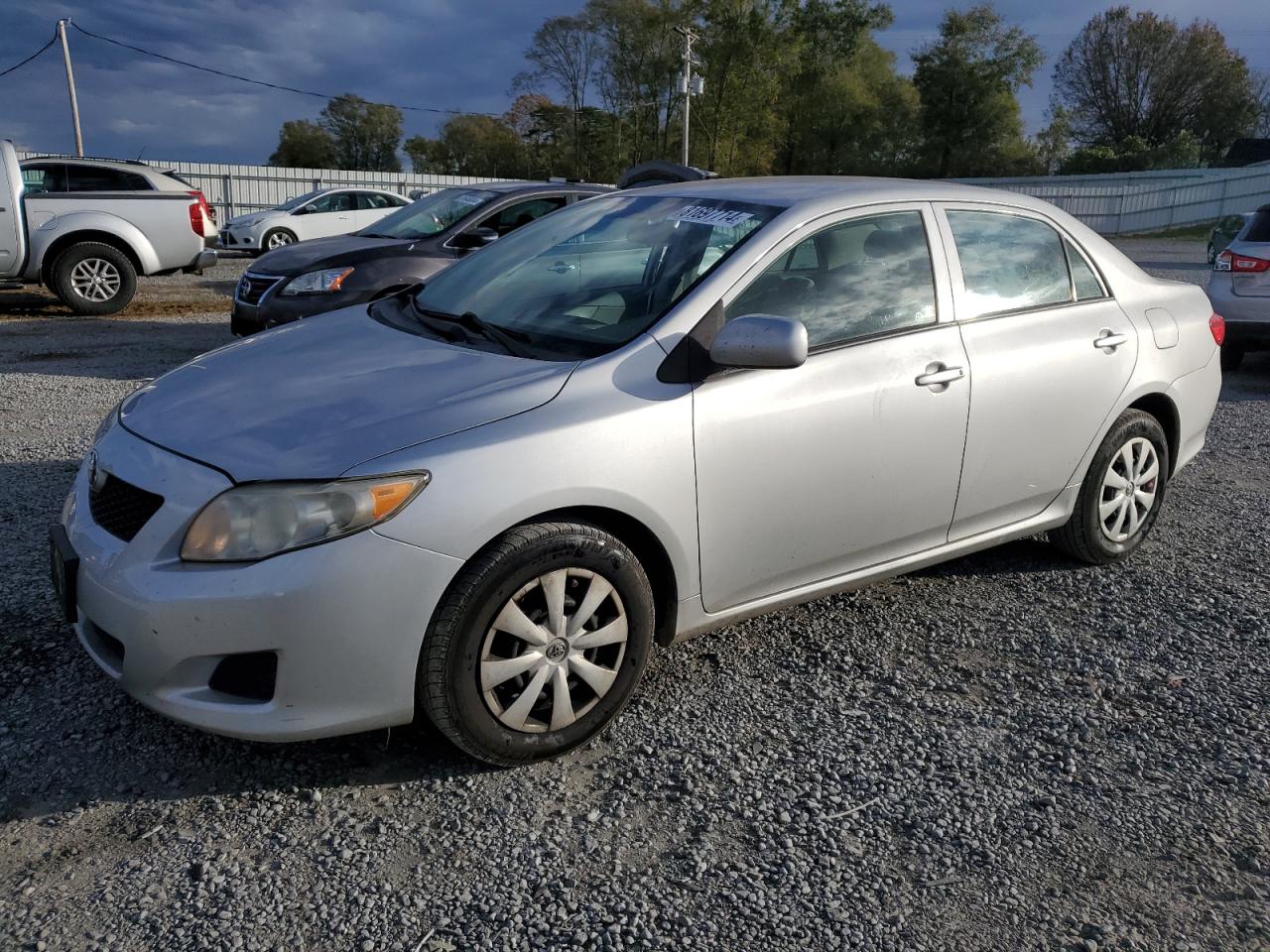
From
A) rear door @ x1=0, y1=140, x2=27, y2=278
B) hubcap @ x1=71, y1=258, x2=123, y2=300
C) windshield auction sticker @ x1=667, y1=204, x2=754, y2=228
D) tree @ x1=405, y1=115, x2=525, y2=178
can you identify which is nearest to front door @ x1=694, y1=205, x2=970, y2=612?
windshield auction sticker @ x1=667, y1=204, x2=754, y2=228

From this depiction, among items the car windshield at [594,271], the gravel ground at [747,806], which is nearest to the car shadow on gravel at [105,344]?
the gravel ground at [747,806]

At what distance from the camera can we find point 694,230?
3.70 meters

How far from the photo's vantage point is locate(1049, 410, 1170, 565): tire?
173 inches

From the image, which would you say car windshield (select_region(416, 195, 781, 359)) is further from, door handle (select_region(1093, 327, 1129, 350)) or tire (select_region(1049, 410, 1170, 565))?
tire (select_region(1049, 410, 1170, 565))

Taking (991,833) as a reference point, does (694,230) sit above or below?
above

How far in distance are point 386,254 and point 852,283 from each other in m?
5.60

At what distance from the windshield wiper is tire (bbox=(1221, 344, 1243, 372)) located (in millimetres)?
8067

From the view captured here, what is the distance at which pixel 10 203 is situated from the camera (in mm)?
11328

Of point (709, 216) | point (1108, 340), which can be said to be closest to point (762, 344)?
point (709, 216)

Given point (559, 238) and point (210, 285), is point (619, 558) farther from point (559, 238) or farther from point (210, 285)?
point (210, 285)

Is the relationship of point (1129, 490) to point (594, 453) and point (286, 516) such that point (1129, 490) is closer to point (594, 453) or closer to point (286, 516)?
point (594, 453)

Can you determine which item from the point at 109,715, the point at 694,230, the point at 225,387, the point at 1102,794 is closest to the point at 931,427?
the point at 694,230

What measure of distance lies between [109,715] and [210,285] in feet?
48.6

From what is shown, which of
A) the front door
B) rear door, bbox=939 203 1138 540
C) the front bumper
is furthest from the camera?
rear door, bbox=939 203 1138 540
